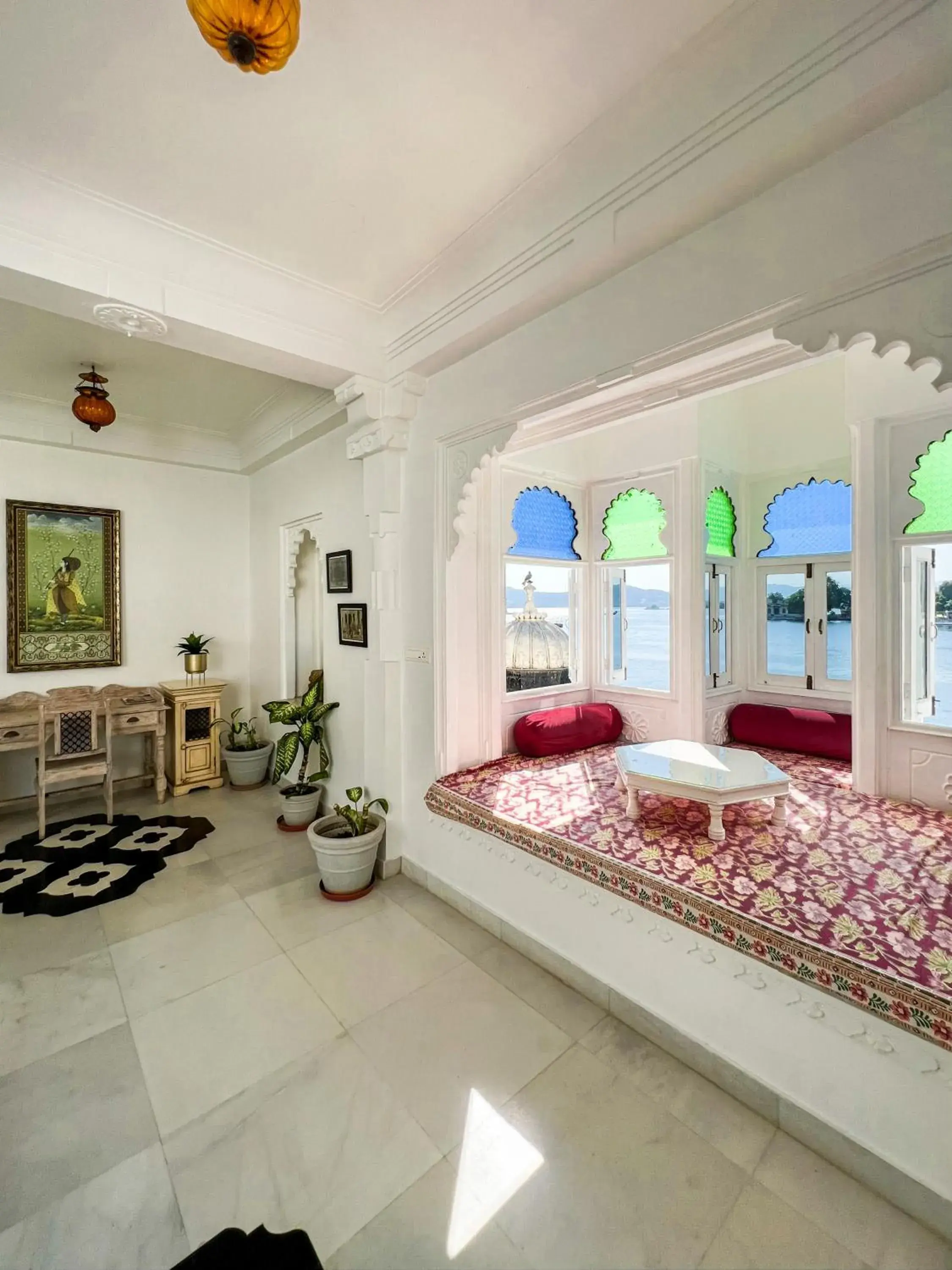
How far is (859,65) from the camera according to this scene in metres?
1.34

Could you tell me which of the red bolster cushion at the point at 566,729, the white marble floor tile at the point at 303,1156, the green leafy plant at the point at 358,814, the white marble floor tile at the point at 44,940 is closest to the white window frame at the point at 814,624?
the red bolster cushion at the point at 566,729

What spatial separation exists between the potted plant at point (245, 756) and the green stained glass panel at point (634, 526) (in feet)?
11.2

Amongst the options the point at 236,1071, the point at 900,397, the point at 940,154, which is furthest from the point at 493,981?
the point at 900,397

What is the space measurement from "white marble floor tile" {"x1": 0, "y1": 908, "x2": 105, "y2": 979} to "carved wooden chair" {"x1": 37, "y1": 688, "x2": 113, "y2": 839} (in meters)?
1.18

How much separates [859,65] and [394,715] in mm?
3002

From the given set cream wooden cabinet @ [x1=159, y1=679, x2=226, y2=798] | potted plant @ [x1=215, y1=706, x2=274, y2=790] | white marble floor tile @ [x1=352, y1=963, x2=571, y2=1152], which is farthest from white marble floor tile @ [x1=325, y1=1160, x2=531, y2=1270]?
cream wooden cabinet @ [x1=159, y1=679, x2=226, y2=798]

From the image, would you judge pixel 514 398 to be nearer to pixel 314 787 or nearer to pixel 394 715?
pixel 394 715

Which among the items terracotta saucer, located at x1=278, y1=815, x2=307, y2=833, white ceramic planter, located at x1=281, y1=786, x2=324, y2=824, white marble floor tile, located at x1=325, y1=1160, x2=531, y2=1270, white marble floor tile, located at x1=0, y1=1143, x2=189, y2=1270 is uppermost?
white ceramic planter, located at x1=281, y1=786, x2=324, y2=824

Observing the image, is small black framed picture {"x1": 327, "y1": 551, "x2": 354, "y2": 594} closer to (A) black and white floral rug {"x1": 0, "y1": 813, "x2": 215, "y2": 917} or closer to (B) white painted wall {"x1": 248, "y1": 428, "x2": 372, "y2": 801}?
(B) white painted wall {"x1": 248, "y1": 428, "x2": 372, "y2": 801}

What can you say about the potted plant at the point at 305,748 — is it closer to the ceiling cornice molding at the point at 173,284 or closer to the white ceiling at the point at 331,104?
the ceiling cornice molding at the point at 173,284

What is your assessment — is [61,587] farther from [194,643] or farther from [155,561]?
[194,643]

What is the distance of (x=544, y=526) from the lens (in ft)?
13.2

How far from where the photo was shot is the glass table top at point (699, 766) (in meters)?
2.36

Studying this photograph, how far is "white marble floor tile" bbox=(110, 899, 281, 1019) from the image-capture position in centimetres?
227
